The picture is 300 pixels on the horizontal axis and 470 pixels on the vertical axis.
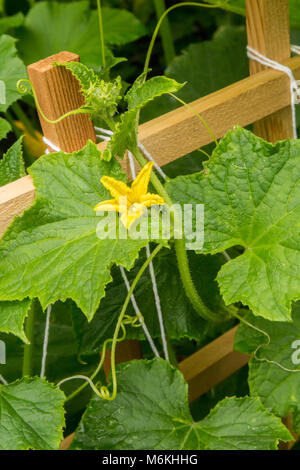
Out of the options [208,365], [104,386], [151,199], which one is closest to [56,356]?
[208,365]

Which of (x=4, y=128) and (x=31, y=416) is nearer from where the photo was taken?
(x=31, y=416)

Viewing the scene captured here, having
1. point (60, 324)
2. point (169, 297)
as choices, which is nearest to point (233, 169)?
point (169, 297)

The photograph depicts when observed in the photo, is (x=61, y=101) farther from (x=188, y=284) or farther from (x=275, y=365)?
(x=275, y=365)

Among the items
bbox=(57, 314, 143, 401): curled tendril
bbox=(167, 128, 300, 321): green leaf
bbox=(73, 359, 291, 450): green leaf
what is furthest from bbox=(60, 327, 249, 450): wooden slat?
bbox=(167, 128, 300, 321): green leaf
